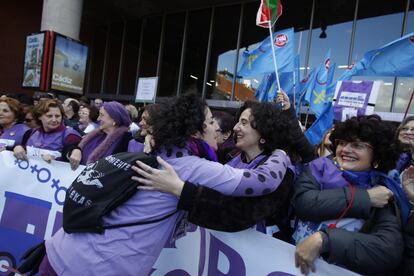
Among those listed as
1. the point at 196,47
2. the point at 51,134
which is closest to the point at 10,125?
the point at 51,134

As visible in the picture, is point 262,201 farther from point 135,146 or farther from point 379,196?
point 135,146

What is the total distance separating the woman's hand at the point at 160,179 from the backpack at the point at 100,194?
0.04 m

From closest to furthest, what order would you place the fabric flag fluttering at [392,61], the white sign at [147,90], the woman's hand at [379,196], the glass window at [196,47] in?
the woman's hand at [379,196] < the fabric flag fluttering at [392,61] < the white sign at [147,90] < the glass window at [196,47]

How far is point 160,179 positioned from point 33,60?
1082cm

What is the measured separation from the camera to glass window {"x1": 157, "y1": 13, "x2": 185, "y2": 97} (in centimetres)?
1363

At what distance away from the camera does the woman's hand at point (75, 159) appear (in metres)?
2.99

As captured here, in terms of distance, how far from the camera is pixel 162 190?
1585 mm

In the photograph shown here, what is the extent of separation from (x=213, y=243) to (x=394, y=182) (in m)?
1.01

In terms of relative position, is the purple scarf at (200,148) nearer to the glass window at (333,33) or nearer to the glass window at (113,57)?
the glass window at (333,33)

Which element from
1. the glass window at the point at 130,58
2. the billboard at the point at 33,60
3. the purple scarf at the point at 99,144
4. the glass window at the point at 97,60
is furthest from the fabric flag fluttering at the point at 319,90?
the glass window at the point at 97,60

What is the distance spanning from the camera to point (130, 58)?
15.4 m

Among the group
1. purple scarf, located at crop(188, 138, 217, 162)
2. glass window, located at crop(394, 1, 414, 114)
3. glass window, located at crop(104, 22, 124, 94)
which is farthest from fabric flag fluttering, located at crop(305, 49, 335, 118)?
glass window, located at crop(104, 22, 124, 94)

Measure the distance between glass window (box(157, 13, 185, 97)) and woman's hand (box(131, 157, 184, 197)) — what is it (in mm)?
12129

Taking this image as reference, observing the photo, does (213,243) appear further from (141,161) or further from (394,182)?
(394,182)
